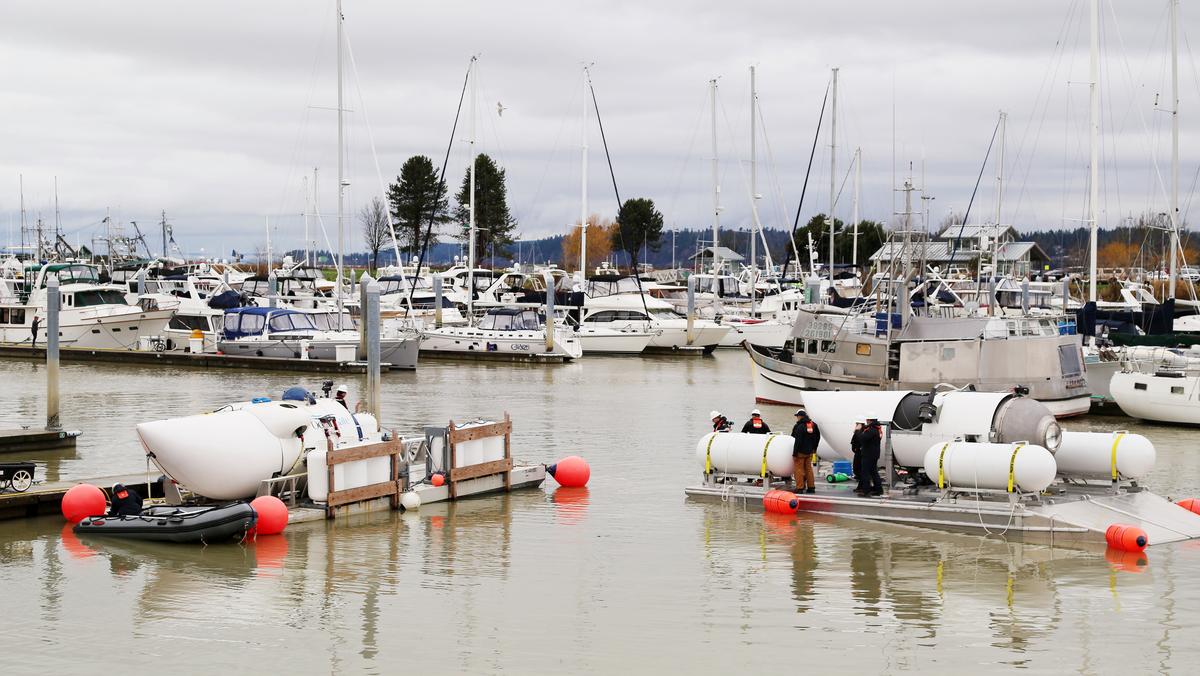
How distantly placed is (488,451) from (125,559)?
6850 millimetres

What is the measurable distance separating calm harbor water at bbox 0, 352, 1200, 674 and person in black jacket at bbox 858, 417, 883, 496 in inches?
25.4

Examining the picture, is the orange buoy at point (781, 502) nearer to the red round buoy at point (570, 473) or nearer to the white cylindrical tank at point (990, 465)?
the white cylindrical tank at point (990, 465)

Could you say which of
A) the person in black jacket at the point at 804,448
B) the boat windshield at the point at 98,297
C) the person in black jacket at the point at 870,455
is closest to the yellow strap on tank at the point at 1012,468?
the person in black jacket at the point at 870,455

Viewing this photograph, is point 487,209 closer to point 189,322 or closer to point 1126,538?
point 189,322

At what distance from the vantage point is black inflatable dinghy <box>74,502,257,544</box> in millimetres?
18734

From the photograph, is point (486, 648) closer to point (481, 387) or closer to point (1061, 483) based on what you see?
point (1061, 483)

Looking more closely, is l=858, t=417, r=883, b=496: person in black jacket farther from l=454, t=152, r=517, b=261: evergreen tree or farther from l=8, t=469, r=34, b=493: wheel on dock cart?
l=454, t=152, r=517, b=261: evergreen tree

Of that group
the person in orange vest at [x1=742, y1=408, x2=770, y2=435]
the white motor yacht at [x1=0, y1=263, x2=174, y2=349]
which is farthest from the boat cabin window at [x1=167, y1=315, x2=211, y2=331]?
the person in orange vest at [x1=742, y1=408, x2=770, y2=435]

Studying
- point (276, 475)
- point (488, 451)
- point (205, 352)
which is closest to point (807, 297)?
point (205, 352)

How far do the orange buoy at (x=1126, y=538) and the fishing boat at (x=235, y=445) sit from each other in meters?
11.7

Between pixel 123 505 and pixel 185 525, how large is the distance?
56.6 inches

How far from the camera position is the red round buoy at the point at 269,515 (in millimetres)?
19000

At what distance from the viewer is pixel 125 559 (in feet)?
60.0

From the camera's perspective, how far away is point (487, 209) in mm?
111188
